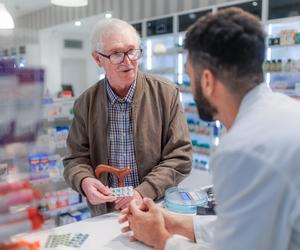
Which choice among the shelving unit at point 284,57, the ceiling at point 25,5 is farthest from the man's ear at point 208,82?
the ceiling at point 25,5

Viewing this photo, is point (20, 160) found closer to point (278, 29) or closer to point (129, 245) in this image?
point (129, 245)

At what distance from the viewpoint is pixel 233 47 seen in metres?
0.89

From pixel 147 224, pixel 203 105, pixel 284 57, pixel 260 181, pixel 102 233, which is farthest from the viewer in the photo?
pixel 284 57

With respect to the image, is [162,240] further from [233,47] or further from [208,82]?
[233,47]

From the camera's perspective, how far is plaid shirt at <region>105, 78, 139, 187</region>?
177cm

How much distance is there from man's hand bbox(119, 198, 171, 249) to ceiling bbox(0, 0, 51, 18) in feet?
27.3

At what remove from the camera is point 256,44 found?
35.4 inches

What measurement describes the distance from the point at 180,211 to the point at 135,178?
370mm

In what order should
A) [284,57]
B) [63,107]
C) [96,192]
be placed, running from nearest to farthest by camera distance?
[96,192], [63,107], [284,57]

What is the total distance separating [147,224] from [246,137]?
0.60 m

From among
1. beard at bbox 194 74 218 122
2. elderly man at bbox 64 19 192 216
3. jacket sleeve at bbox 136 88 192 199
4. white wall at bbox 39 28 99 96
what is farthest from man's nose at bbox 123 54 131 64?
white wall at bbox 39 28 99 96

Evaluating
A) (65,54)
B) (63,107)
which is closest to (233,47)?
(63,107)

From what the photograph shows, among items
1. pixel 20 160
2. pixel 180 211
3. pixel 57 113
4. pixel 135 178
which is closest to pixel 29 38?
pixel 20 160

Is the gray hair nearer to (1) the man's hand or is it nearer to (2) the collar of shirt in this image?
(2) the collar of shirt
